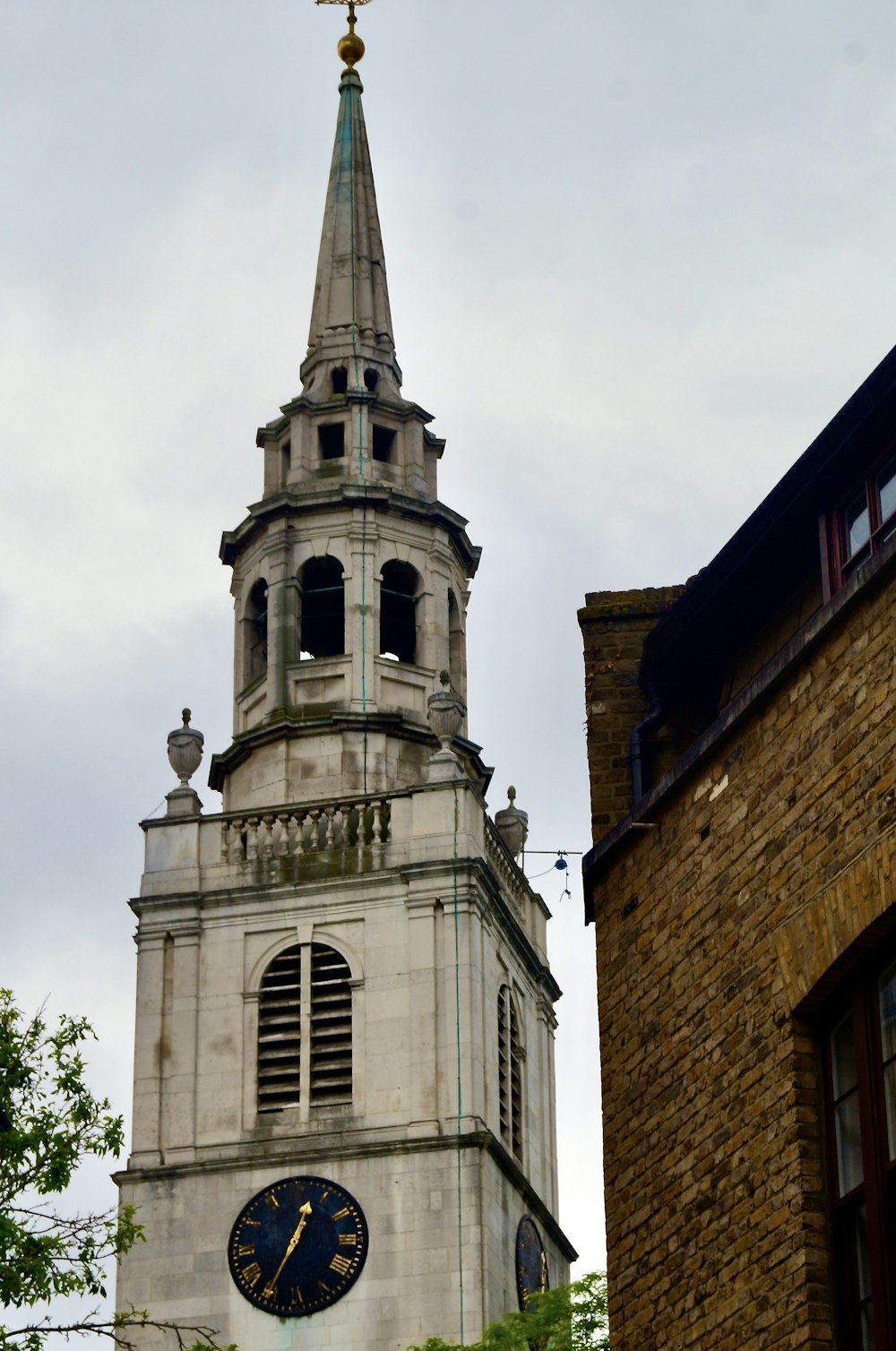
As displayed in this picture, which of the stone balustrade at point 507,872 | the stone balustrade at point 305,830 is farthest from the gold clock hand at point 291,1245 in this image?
the stone balustrade at point 507,872

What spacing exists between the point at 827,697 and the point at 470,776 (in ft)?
125

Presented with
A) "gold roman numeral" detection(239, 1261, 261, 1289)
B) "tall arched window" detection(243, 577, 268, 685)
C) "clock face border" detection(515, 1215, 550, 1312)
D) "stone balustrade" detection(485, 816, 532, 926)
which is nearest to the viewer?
"gold roman numeral" detection(239, 1261, 261, 1289)

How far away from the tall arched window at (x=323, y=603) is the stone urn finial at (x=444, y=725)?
11.4 feet

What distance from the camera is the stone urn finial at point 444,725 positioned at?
5584 centimetres

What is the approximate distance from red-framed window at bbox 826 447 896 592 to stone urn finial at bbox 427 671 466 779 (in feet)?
117

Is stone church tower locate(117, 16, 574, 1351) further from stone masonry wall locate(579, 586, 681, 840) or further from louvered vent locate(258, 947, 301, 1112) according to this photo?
stone masonry wall locate(579, 586, 681, 840)

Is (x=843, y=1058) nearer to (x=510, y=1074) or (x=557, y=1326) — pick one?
(x=557, y=1326)

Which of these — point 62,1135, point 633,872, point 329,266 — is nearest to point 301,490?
point 329,266

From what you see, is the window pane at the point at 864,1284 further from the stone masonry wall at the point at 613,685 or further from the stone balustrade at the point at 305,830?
the stone balustrade at the point at 305,830

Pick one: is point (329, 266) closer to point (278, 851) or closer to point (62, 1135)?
point (278, 851)

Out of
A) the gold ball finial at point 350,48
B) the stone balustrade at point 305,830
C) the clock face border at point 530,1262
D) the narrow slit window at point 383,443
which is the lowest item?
the clock face border at point 530,1262

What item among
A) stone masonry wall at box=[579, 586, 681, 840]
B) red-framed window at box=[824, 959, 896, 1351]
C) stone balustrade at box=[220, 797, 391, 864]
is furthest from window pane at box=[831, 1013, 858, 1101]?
stone balustrade at box=[220, 797, 391, 864]

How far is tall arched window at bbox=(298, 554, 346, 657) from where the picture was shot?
202 feet

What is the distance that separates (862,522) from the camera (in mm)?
19734
